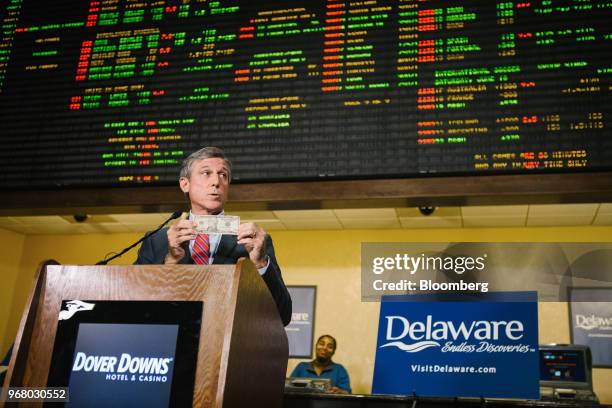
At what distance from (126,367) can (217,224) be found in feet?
1.37

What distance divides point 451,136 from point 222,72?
1.25 meters

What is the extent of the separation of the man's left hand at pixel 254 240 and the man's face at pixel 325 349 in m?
4.54

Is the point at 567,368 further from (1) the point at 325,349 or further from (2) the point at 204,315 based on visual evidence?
(2) the point at 204,315

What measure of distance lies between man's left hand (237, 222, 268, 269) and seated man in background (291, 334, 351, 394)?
4.38m

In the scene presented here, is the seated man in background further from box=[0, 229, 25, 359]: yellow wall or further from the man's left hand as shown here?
the man's left hand

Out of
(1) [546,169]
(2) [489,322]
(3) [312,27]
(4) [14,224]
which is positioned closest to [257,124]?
(3) [312,27]

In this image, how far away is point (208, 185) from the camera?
1940 mm

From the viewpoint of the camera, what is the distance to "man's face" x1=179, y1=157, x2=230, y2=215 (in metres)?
1.93

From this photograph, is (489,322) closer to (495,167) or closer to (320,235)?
(495,167)

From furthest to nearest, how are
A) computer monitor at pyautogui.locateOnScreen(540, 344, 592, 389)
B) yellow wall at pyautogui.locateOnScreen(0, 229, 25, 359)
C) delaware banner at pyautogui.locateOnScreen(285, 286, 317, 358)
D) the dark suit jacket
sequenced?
yellow wall at pyautogui.locateOnScreen(0, 229, 25, 359) → delaware banner at pyautogui.locateOnScreen(285, 286, 317, 358) → computer monitor at pyautogui.locateOnScreen(540, 344, 592, 389) → the dark suit jacket

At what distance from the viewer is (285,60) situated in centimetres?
324

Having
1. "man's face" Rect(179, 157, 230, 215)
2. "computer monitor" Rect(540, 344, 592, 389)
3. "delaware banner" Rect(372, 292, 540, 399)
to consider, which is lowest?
"delaware banner" Rect(372, 292, 540, 399)

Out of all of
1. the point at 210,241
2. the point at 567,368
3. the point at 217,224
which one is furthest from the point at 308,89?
the point at 567,368

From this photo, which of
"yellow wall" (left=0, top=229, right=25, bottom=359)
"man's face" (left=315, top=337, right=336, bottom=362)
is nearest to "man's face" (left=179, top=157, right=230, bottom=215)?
"man's face" (left=315, top=337, right=336, bottom=362)
